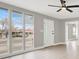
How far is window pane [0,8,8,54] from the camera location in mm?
6012

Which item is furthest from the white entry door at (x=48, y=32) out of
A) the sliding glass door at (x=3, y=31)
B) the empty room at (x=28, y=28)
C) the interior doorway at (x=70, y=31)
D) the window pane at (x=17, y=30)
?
the sliding glass door at (x=3, y=31)

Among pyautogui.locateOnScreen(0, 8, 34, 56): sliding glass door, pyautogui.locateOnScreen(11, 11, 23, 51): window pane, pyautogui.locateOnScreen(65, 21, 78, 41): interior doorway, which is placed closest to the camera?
pyautogui.locateOnScreen(0, 8, 34, 56): sliding glass door

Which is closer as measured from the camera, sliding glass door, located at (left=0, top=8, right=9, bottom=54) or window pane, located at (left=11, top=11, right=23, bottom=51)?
sliding glass door, located at (left=0, top=8, right=9, bottom=54)

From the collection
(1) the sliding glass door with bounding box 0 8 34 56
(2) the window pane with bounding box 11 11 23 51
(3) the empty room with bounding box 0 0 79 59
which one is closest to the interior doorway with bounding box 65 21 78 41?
(3) the empty room with bounding box 0 0 79 59

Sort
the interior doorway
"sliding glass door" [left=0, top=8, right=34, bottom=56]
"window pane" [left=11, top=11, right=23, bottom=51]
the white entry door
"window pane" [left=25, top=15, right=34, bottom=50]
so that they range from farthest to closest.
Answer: the interior doorway, the white entry door, "window pane" [left=25, top=15, right=34, bottom=50], "window pane" [left=11, top=11, right=23, bottom=51], "sliding glass door" [left=0, top=8, right=34, bottom=56]

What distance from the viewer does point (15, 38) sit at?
22.5 feet

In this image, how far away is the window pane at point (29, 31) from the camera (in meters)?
7.71

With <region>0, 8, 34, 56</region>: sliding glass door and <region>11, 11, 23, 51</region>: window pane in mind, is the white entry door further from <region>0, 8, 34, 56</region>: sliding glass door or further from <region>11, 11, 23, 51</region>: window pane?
<region>11, 11, 23, 51</region>: window pane

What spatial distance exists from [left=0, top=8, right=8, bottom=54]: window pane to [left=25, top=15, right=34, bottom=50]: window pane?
5.71 ft

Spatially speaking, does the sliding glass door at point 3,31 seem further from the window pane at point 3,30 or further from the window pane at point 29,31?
the window pane at point 29,31

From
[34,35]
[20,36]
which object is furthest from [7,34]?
[34,35]

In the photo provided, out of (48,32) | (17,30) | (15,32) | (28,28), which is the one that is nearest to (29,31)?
(28,28)

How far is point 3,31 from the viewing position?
6.09 m

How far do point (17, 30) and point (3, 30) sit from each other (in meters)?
1.10
